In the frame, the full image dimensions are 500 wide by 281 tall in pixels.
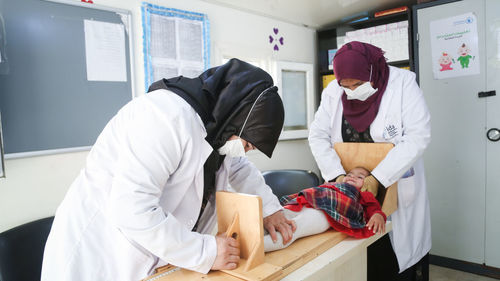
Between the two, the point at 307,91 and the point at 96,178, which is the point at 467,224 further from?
the point at 96,178

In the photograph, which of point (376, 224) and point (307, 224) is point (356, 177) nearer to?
point (376, 224)

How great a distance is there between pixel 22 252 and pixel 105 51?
1.14 m

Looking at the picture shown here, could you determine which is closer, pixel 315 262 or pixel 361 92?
pixel 315 262

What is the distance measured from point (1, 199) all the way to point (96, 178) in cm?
105

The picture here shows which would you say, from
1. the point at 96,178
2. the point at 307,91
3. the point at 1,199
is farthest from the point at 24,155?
the point at 307,91

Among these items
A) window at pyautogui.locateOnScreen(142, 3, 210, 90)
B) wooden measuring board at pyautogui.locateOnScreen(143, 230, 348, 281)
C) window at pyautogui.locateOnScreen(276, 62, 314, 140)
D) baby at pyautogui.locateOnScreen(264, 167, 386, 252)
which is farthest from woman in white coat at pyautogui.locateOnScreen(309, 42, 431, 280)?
window at pyautogui.locateOnScreen(276, 62, 314, 140)

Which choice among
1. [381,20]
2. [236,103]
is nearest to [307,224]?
[236,103]

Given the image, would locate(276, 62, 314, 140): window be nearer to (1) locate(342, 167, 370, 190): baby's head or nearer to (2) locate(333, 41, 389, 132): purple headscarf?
(2) locate(333, 41, 389, 132): purple headscarf

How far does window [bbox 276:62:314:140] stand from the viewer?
3204mm

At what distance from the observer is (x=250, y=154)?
9.36 ft

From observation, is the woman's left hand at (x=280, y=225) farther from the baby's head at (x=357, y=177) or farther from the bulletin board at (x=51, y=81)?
the bulletin board at (x=51, y=81)

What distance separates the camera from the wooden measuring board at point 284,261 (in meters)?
0.84

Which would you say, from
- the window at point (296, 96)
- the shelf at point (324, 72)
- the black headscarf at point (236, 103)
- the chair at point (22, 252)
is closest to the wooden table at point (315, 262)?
the black headscarf at point (236, 103)

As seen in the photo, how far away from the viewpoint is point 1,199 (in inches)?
64.9
